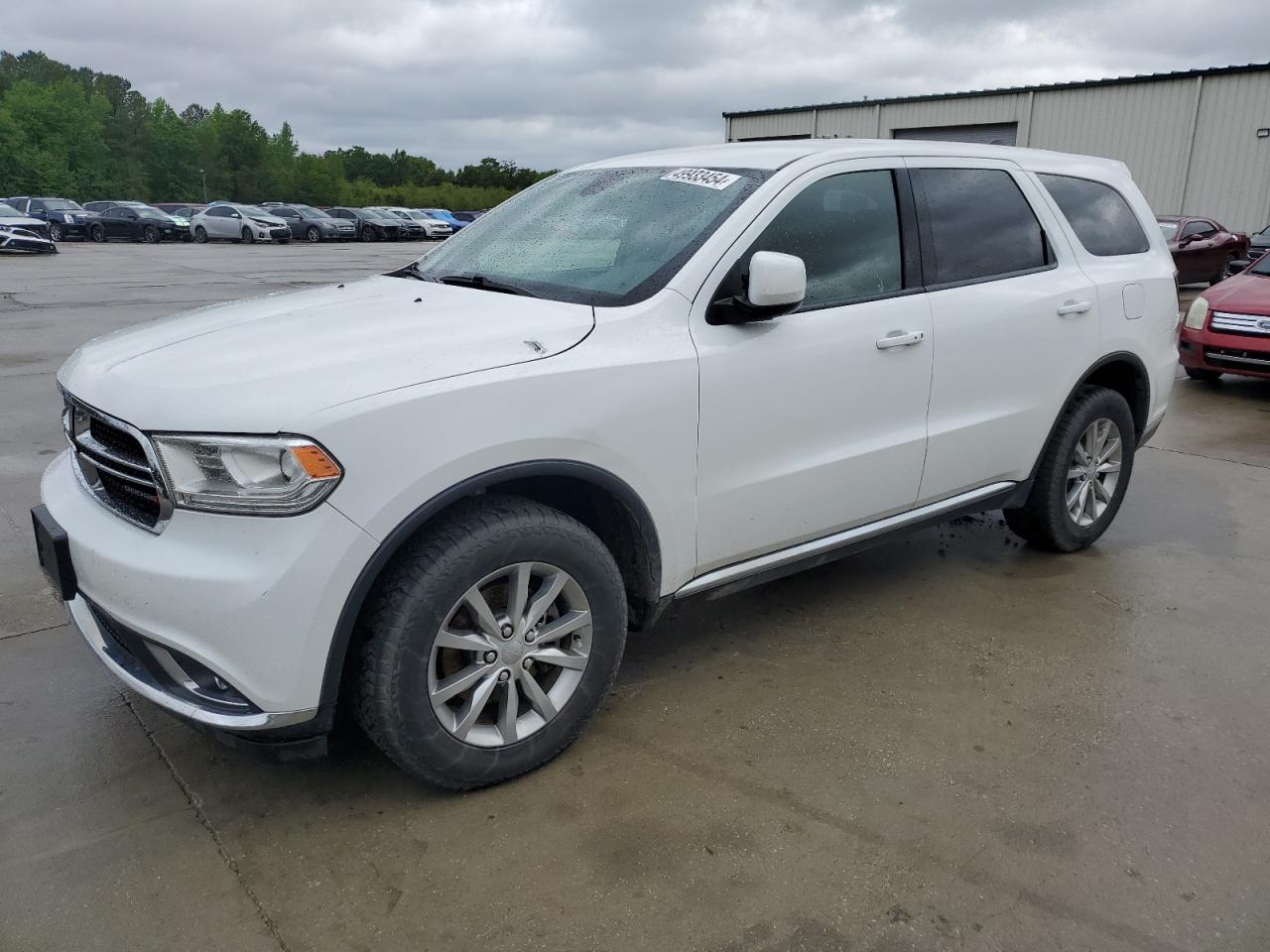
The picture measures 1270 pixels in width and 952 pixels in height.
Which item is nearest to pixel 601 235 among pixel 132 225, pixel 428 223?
pixel 132 225

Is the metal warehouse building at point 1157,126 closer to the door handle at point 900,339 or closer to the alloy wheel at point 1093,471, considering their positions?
the alloy wheel at point 1093,471

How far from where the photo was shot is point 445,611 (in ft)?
8.38

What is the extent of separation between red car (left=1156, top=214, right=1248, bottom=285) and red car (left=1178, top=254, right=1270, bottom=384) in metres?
9.25

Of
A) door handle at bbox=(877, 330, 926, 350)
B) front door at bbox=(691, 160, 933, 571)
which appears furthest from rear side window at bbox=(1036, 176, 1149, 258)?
door handle at bbox=(877, 330, 926, 350)

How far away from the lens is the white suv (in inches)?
93.2

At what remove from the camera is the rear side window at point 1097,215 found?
4.46 metres

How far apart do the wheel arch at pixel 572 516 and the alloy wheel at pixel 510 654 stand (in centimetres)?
23

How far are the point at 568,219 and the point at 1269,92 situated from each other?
90.7ft

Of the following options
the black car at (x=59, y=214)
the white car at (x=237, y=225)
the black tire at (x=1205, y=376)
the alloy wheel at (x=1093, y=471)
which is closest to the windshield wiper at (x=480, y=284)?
the alloy wheel at (x=1093, y=471)

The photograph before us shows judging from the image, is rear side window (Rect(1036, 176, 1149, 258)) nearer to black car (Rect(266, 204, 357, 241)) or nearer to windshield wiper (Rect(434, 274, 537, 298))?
windshield wiper (Rect(434, 274, 537, 298))

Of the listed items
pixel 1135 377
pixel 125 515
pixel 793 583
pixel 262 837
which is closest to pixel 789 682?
pixel 793 583

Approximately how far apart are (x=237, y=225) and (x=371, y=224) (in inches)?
244

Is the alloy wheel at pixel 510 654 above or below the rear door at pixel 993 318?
below

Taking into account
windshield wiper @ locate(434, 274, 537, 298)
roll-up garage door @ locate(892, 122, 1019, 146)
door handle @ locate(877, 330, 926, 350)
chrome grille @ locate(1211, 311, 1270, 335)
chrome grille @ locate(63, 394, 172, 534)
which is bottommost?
chrome grille @ locate(1211, 311, 1270, 335)
